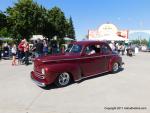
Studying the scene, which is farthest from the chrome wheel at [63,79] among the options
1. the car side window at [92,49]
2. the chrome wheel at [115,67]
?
the chrome wheel at [115,67]

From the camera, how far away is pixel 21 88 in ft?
33.3

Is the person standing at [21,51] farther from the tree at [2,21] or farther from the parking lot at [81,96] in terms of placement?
the tree at [2,21]

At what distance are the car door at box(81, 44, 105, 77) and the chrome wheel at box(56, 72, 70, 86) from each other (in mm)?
927

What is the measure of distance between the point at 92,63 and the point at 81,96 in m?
2.92

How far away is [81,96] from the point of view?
875 centimetres

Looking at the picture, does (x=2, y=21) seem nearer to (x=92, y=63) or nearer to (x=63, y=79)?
(x=92, y=63)

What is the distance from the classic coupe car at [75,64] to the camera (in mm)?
9719

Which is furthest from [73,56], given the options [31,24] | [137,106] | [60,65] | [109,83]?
[31,24]

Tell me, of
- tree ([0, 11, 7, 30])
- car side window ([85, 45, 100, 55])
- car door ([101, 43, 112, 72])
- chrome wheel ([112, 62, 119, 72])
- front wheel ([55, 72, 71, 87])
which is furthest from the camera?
tree ([0, 11, 7, 30])

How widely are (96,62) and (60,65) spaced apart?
7.42 ft

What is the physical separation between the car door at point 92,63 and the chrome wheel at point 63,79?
0.93 metres

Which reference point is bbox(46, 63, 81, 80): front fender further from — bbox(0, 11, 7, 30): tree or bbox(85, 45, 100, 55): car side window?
bbox(0, 11, 7, 30): tree

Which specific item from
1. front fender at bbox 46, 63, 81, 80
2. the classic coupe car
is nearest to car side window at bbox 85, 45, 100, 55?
the classic coupe car

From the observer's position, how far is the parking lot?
24.1 ft
